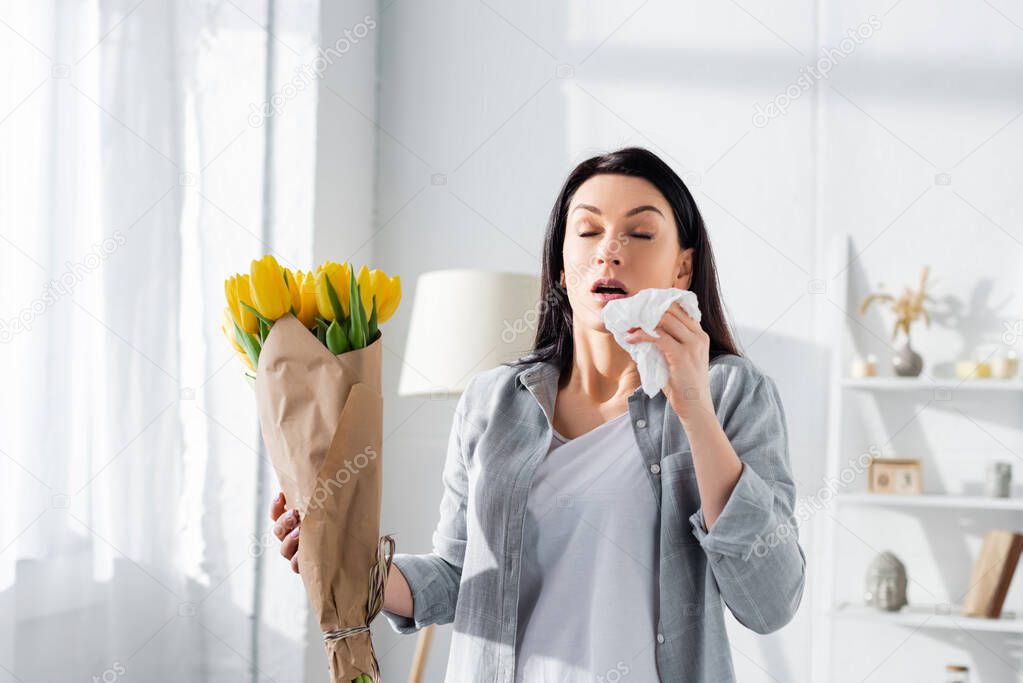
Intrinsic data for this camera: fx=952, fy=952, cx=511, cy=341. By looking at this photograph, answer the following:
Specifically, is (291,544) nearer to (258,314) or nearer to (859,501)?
(258,314)

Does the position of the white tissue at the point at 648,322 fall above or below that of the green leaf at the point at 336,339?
above

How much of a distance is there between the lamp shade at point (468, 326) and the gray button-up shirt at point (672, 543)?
1.05 m

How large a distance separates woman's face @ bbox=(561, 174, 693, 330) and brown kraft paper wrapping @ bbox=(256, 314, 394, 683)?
15.3 inches

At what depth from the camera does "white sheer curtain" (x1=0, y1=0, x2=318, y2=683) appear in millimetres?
1765

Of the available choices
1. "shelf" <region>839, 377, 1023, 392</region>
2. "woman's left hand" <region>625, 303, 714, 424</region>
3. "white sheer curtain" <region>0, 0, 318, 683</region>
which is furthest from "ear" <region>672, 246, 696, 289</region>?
"shelf" <region>839, 377, 1023, 392</region>

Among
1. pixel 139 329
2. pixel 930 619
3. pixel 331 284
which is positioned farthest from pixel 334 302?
pixel 930 619

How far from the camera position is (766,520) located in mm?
1042

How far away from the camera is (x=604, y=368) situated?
1.29m

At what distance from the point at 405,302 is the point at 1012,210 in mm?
1796

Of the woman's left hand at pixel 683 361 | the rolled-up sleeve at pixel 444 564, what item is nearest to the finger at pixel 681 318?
the woman's left hand at pixel 683 361

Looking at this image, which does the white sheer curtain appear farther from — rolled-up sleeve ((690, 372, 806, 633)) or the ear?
rolled-up sleeve ((690, 372, 806, 633))

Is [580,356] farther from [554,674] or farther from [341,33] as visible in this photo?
[341,33]

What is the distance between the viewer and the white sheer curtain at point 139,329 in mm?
1765

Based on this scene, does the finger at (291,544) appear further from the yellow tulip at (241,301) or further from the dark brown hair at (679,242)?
the dark brown hair at (679,242)
